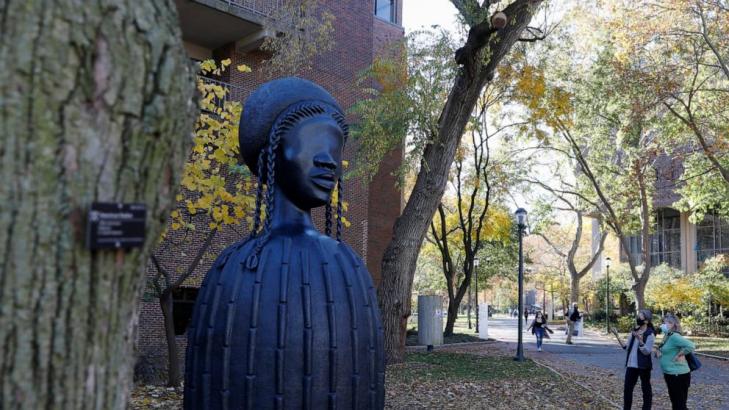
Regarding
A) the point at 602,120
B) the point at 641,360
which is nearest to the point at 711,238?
the point at 602,120

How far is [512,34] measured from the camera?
12727mm

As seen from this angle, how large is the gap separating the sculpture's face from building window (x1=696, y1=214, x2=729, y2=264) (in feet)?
137

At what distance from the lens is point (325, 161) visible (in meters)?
3.14

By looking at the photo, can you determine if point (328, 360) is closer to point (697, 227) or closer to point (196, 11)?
point (196, 11)

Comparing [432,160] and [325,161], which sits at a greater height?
[432,160]

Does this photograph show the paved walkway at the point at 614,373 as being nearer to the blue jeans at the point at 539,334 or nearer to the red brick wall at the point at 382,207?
the blue jeans at the point at 539,334

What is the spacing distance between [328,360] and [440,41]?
1260cm

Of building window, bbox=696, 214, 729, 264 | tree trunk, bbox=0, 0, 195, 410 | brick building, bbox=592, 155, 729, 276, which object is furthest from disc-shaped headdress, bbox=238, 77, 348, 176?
building window, bbox=696, 214, 729, 264

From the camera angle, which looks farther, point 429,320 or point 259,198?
point 429,320

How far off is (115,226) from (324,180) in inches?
66.6

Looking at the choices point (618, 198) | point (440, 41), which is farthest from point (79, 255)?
point (618, 198)

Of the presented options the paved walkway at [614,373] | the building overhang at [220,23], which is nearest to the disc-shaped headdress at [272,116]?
the paved walkway at [614,373]

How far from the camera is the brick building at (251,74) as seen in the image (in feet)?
49.9

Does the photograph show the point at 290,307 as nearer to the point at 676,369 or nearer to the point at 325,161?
the point at 325,161
